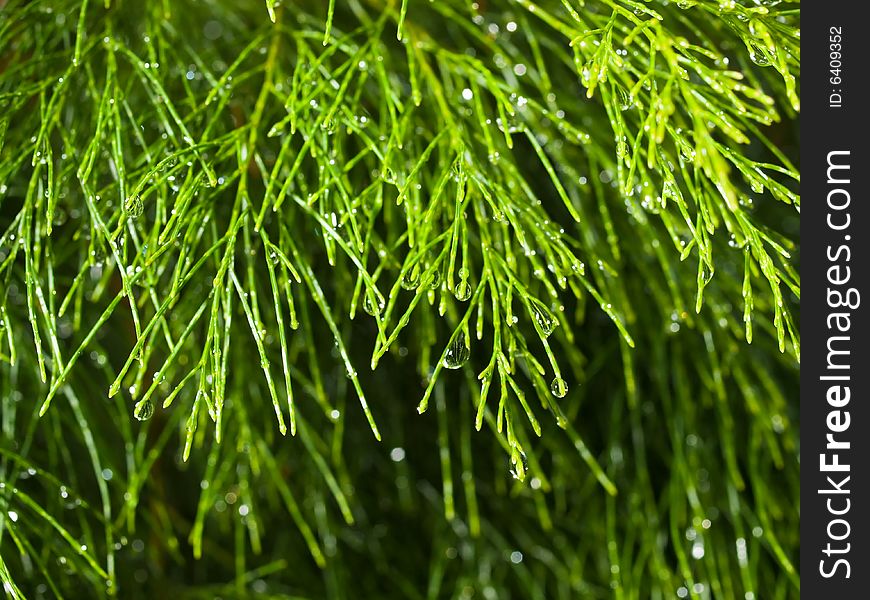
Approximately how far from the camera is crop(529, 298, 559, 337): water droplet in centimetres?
44

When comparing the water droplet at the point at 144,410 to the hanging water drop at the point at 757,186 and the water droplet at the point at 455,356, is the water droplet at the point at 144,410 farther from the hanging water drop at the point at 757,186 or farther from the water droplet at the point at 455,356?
the hanging water drop at the point at 757,186

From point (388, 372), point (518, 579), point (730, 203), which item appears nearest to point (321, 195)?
point (730, 203)

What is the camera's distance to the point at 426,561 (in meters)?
0.80

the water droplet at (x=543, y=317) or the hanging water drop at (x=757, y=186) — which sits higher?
the hanging water drop at (x=757, y=186)

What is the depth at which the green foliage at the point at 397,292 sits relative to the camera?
444 millimetres

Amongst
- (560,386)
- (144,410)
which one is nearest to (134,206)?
(144,410)

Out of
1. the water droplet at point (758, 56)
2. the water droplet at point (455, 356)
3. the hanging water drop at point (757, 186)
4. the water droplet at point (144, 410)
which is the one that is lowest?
the water droplet at point (144, 410)

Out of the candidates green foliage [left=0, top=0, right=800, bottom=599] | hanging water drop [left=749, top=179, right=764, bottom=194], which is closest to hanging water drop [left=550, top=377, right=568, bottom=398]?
green foliage [left=0, top=0, right=800, bottom=599]

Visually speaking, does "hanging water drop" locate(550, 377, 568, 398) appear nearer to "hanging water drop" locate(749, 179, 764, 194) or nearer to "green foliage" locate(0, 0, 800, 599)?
"green foliage" locate(0, 0, 800, 599)

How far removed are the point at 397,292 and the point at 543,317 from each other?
7cm

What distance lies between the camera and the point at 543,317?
18.0 inches

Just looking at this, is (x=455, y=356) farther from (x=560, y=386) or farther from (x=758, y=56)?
(x=758, y=56)

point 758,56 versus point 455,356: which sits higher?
point 758,56

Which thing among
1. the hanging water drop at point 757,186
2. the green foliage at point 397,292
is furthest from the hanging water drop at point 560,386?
the hanging water drop at point 757,186
